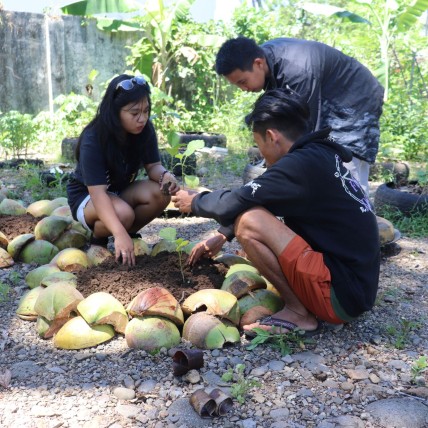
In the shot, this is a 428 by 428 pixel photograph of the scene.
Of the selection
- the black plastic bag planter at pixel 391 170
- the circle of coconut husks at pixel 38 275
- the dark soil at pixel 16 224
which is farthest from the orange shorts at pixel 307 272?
the black plastic bag planter at pixel 391 170

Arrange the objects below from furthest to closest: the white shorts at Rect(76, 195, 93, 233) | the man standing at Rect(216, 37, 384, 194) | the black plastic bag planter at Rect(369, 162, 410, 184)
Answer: the black plastic bag planter at Rect(369, 162, 410, 184) < the white shorts at Rect(76, 195, 93, 233) < the man standing at Rect(216, 37, 384, 194)

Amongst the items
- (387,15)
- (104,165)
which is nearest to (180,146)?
(104,165)

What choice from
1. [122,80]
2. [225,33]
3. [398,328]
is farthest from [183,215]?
[225,33]

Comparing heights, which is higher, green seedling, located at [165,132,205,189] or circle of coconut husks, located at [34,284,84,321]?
green seedling, located at [165,132,205,189]

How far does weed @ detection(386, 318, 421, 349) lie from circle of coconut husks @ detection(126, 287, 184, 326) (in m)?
1.07

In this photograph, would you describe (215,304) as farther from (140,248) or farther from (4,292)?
(4,292)

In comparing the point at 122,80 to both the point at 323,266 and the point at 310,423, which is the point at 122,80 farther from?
the point at 310,423

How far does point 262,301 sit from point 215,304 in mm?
299

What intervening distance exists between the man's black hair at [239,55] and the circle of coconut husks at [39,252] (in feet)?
5.35

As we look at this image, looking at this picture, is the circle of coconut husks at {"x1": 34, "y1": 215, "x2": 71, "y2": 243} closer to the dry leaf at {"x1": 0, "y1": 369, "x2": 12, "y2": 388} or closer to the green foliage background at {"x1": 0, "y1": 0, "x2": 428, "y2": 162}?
the dry leaf at {"x1": 0, "y1": 369, "x2": 12, "y2": 388}

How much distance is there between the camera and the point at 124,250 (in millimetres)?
3125

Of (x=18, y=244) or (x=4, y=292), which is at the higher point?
(x=18, y=244)

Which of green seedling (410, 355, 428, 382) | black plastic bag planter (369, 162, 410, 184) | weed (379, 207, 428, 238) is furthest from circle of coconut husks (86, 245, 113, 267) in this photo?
black plastic bag planter (369, 162, 410, 184)

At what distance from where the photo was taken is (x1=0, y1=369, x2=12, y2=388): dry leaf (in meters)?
2.35
